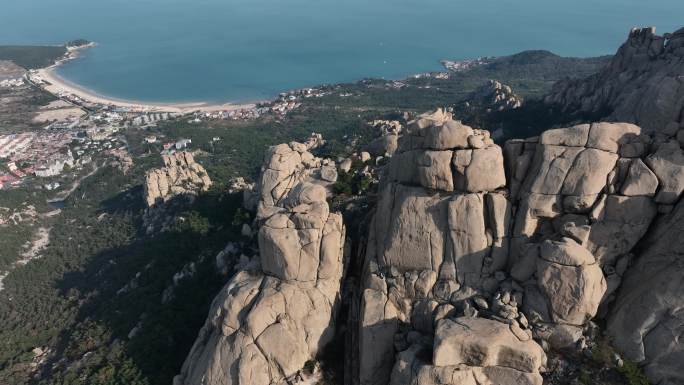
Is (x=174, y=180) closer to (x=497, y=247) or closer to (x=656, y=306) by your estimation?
(x=497, y=247)

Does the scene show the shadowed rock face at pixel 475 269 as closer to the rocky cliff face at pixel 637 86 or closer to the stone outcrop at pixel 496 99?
the rocky cliff face at pixel 637 86

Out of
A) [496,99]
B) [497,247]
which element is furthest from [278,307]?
[496,99]

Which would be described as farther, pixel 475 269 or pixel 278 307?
pixel 278 307

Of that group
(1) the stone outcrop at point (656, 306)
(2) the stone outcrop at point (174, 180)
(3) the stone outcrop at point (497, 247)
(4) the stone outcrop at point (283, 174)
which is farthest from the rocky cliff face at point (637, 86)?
(2) the stone outcrop at point (174, 180)

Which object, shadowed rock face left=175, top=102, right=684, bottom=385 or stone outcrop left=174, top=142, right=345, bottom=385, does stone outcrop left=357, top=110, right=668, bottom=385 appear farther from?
stone outcrop left=174, top=142, right=345, bottom=385

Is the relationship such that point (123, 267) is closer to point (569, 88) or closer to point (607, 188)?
point (607, 188)

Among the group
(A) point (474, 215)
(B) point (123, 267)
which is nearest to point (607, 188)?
(A) point (474, 215)
